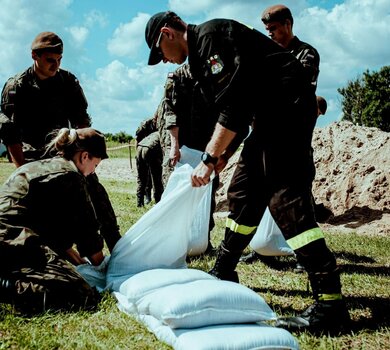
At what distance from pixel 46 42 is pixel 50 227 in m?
1.67

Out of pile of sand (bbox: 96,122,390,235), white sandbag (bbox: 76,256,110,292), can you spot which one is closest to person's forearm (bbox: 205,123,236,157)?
white sandbag (bbox: 76,256,110,292)

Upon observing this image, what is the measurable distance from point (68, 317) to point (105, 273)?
0.67 metres

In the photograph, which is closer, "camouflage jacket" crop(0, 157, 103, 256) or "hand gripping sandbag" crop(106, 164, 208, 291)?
"camouflage jacket" crop(0, 157, 103, 256)

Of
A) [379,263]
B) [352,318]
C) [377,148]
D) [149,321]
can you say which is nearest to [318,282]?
[352,318]

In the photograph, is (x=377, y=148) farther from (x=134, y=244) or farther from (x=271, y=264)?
(x=134, y=244)

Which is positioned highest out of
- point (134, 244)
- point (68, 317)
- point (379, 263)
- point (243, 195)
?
point (243, 195)

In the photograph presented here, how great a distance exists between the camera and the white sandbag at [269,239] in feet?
12.7

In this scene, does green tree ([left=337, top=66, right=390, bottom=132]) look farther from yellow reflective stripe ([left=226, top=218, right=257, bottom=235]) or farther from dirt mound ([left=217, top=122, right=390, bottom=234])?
yellow reflective stripe ([left=226, top=218, right=257, bottom=235])

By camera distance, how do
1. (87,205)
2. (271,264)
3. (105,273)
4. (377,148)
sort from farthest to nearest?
(377,148)
(271,264)
(105,273)
(87,205)

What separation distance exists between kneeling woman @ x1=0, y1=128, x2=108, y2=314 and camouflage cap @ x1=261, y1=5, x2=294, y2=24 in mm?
1985

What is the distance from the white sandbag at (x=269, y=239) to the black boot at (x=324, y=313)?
1233 millimetres

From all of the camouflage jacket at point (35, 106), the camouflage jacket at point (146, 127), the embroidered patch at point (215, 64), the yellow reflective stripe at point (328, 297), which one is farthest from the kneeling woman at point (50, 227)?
the camouflage jacket at point (146, 127)

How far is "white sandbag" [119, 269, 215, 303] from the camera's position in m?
2.61

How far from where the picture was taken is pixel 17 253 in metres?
2.70
